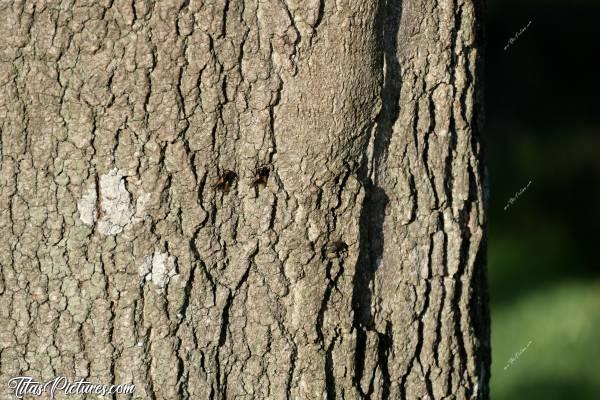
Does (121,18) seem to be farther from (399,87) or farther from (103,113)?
(399,87)

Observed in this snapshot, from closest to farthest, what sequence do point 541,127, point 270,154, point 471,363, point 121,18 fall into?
point 121,18 → point 270,154 → point 471,363 → point 541,127

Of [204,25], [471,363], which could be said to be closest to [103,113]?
[204,25]

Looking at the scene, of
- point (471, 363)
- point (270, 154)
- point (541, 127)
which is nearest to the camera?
point (270, 154)

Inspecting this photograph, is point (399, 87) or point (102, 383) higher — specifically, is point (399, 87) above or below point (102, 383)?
above

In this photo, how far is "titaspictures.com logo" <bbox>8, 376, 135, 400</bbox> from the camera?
1.94 metres

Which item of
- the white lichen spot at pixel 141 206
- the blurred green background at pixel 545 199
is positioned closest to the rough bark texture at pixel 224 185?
the white lichen spot at pixel 141 206

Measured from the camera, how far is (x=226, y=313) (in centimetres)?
196

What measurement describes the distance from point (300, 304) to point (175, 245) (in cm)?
31

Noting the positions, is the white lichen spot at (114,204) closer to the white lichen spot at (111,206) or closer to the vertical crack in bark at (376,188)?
the white lichen spot at (111,206)

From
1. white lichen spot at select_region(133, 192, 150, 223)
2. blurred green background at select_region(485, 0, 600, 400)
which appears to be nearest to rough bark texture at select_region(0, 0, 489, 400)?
white lichen spot at select_region(133, 192, 150, 223)

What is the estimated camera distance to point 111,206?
187 centimetres

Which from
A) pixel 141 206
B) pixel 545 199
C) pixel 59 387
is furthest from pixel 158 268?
pixel 545 199

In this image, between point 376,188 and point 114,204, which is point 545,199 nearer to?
point 376,188

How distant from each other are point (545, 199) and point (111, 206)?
15.2 feet
